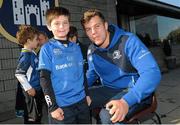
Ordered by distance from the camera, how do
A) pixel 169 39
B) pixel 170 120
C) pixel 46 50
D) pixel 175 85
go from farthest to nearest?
pixel 169 39 < pixel 175 85 < pixel 170 120 < pixel 46 50

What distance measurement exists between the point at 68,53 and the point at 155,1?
424 inches

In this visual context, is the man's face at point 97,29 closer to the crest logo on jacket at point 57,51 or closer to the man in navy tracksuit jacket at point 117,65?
the man in navy tracksuit jacket at point 117,65

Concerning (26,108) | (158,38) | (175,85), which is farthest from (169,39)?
(26,108)

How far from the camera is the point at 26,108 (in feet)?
15.4

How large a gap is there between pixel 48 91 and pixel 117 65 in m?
0.63

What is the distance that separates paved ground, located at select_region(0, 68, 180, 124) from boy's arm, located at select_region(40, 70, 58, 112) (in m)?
3.20

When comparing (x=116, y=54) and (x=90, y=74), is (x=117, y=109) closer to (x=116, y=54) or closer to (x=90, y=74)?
(x=116, y=54)

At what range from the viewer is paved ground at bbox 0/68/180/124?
6.26m

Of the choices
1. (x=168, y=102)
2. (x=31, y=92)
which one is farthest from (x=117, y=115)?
(x=168, y=102)

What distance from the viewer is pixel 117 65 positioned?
2.99 meters

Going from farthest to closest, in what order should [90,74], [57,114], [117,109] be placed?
[90,74] → [57,114] → [117,109]

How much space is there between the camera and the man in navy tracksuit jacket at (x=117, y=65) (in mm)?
2656

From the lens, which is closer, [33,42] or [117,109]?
[117,109]

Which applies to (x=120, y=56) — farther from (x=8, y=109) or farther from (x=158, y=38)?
(x=158, y=38)
